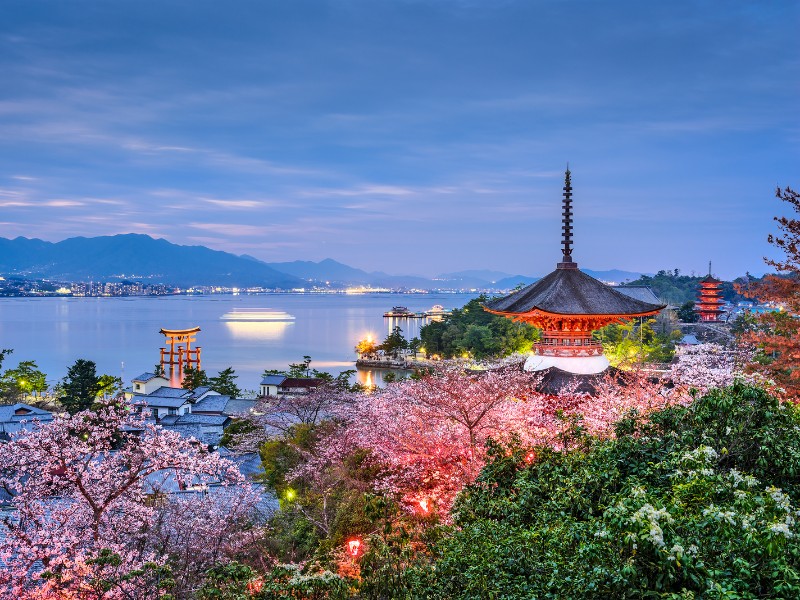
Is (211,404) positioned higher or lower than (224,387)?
lower

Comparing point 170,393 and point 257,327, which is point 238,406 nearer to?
point 170,393

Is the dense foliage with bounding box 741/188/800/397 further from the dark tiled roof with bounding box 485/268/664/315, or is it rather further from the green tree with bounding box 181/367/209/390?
the green tree with bounding box 181/367/209/390

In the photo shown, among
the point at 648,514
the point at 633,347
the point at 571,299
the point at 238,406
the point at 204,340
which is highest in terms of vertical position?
the point at 571,299

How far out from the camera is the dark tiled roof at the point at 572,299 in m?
14.3

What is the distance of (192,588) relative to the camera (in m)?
8.67

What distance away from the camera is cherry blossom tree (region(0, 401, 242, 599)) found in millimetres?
7559

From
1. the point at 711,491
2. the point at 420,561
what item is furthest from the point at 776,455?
the point at 420,561

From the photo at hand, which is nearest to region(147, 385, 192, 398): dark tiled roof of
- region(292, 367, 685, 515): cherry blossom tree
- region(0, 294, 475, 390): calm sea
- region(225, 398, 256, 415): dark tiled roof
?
region(225, 398, 256, 415): dark tiled roof

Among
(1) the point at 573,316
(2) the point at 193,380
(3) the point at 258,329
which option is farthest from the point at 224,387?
(3) the point at 258,329

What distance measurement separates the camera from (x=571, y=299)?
14.5m

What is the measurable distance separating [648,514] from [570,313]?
1058cm

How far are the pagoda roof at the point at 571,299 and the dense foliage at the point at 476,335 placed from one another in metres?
22.7

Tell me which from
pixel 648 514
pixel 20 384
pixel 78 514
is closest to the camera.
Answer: pixel 648 514

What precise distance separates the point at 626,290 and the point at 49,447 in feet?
197
